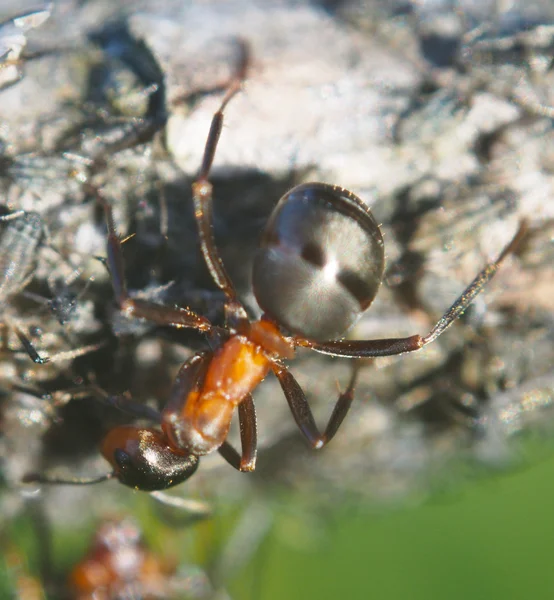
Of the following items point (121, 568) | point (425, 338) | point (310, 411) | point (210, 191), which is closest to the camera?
point (210, 191)

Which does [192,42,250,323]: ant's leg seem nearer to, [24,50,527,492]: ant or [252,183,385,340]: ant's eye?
[24,50,527,492]: ant

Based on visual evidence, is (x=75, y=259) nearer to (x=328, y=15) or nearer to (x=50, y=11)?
(x=50, y=11)

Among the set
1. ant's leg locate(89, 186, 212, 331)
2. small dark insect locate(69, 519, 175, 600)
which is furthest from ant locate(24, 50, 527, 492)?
small dark insect locate(69, 519, 175, 600)

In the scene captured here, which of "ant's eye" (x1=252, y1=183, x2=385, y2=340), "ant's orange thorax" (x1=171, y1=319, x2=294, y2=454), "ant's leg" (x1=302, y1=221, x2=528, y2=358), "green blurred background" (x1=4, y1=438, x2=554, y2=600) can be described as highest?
"ant's eye" (x1=252, y1=183, x2=385, y2=340)

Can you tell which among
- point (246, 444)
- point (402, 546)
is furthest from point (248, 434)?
point (402, 546)

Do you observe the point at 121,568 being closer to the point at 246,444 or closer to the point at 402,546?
the point at 402,546

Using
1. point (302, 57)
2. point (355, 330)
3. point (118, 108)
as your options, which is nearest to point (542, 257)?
point (355, 330)
